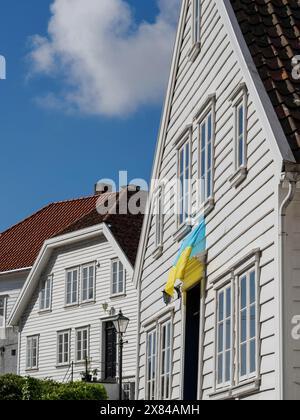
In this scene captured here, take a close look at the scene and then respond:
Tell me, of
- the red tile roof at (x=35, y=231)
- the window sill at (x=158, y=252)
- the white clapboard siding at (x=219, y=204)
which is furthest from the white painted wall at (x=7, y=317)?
the window sill at (x=158, y=252)

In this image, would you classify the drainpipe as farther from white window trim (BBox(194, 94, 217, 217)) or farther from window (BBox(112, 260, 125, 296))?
window (BBox(112, 260, 125, 296))

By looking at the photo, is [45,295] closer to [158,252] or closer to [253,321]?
[158,252]

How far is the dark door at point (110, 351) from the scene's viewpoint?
1710 inches

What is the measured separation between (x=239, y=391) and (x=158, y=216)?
26.5 feet

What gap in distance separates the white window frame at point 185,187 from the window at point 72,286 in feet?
84.6

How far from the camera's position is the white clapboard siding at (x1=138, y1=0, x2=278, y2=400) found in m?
14.9

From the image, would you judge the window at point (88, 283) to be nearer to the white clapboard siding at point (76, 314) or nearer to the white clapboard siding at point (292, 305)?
the white clapboard siding at point (76, 314)

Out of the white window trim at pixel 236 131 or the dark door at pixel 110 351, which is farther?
the dark door at pixel 110 351

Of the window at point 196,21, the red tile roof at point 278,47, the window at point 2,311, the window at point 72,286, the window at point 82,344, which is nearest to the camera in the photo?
the red tile roof at point 278,47

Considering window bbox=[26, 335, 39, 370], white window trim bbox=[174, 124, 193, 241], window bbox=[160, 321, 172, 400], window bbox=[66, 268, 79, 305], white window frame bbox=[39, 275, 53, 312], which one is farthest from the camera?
window bbox=[26, 335, 39, 370]

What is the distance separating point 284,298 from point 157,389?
8.54 meters

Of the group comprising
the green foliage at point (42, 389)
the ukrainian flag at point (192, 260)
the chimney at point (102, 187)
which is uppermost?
the chimney at point (102, 187)

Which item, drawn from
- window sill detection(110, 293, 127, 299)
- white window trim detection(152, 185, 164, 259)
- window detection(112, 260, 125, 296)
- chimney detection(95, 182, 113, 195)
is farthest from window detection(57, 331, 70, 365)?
white window trim detection(152, 185, 164, 259)

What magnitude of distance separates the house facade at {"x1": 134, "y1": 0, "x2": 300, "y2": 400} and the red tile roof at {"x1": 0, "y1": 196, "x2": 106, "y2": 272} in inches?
1199
